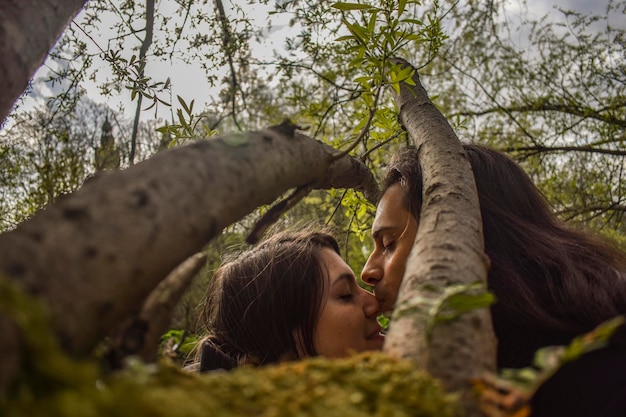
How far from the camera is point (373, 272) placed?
80.5 inches

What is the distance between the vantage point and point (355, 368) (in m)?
0.68

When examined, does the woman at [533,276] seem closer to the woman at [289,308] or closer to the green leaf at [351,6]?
the woman at [289,308]

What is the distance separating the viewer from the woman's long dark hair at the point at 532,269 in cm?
148

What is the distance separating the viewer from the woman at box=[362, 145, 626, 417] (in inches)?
46.5

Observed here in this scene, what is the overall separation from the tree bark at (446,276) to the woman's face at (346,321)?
0.90m

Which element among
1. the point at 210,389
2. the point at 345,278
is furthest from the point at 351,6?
the point at 345,278

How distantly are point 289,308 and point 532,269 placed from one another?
1.25 m

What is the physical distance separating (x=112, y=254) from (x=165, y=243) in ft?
0.32

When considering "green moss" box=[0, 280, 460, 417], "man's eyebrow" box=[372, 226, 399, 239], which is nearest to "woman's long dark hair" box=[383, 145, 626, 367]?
"man's eyebrow" box=[372, 226, 399, 239]

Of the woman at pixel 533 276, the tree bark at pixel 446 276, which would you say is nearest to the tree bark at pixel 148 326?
the tree bark at pixel 446 276

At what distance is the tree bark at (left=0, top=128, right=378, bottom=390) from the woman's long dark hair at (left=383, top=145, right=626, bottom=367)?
1088mm

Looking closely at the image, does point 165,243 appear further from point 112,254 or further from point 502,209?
point 502,209

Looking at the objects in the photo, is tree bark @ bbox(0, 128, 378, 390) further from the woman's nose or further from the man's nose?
the man's nose

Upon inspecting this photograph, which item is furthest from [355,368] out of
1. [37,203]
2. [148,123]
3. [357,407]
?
[148,123]
